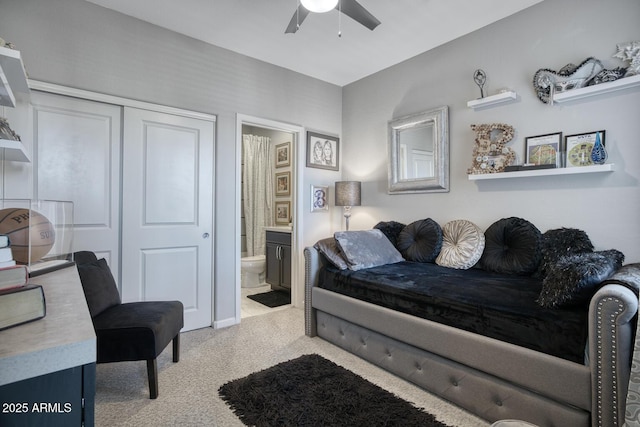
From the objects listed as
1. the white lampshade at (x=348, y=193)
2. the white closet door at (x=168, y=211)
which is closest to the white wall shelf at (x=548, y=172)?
the white lampshade at (x=348, y=193)

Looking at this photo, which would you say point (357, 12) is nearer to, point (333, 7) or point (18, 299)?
point (333, 7)

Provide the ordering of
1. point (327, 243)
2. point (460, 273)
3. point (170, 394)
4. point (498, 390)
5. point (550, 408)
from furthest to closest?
point (327, 243) < point (460, 273) < point (170, 394) < point (498, 390) < point (550, 408)

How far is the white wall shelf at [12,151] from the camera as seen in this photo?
1761 mm

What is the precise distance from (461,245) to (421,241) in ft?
1.28

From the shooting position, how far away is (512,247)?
256cm

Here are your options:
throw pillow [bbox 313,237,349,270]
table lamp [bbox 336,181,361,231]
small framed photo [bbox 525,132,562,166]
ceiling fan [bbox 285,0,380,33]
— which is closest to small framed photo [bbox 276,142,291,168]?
table lamp [bbox 336,181,361,231]

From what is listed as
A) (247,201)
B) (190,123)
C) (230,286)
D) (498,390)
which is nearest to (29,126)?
(190,123)

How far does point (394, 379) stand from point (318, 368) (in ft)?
1.73

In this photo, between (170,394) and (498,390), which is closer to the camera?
(498,390)

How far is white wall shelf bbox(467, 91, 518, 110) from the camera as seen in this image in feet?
8.61

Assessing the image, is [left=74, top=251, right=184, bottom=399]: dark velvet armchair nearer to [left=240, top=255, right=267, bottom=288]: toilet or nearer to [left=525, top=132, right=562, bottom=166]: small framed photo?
[left=240, top=255, right=267, bottom=288]: toilet

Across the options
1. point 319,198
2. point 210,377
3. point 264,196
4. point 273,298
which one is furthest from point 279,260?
point 210,377

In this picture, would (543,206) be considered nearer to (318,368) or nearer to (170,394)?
(318,368)

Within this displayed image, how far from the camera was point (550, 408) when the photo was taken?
1.53 m
